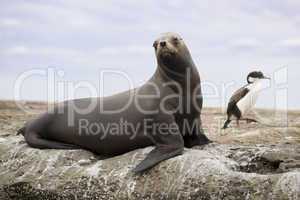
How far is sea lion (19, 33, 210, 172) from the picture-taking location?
7.88 meters

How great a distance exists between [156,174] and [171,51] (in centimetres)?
174

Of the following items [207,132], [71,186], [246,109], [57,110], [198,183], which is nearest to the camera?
[198,183]

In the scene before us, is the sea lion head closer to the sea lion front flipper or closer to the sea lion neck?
the sea lion neck

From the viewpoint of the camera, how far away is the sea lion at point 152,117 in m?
7.88

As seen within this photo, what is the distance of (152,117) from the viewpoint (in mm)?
7980

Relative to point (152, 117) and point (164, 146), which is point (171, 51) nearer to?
point (152, 117)

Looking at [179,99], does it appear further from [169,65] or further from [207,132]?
[207,132]

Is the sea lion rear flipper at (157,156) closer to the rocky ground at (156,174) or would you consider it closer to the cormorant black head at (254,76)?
the rocky ground at (156,174)

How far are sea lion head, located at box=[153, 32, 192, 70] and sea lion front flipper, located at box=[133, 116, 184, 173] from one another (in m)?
0.82

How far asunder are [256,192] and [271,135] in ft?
16.2

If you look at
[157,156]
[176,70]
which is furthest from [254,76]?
[157,156]

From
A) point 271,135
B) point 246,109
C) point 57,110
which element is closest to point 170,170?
point 57,110

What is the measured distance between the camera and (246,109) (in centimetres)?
1486

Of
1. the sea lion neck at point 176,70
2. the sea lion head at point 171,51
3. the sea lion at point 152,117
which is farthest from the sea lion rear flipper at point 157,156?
the sea lion head at point 171,51
